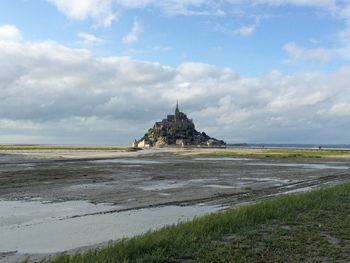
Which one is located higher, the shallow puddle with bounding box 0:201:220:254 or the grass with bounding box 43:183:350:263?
the grass with bounding box 43:183:350:263

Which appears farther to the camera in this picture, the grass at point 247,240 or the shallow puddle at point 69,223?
the shallow puddle at point 69,223

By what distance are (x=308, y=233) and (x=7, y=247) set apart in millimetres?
6915

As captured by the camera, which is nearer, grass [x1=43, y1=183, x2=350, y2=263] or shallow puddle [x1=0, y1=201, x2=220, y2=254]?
grass [x1=43, y1=183, x2=350, y2=263]

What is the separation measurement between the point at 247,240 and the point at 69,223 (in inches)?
233

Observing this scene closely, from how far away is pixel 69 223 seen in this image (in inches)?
554

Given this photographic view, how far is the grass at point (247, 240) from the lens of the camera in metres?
8.79

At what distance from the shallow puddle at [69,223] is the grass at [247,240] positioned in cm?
200

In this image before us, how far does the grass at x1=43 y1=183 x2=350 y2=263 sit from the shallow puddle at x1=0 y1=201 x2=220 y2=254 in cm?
200

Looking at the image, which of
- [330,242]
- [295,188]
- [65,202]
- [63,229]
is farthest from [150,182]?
[330,242]

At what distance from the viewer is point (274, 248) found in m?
9.70

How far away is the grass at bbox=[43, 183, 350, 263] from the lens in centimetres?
879

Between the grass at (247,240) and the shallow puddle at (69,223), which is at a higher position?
the grass at (247,240)

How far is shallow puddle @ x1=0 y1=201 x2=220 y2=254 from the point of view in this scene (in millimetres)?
11344

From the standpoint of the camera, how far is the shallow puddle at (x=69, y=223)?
11344 mm
